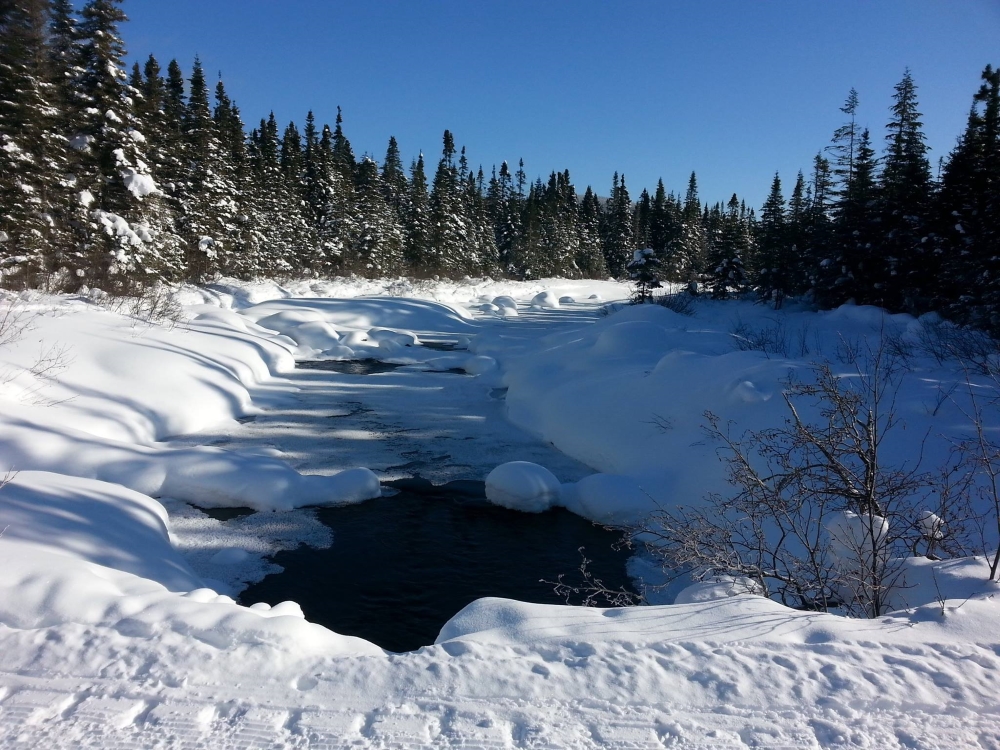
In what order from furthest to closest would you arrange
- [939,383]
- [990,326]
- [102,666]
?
A: 1. [990,326]
2. [939,383]
3. [102,666]

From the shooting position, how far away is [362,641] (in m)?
3.70

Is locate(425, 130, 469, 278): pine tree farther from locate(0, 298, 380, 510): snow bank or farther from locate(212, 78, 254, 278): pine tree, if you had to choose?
locate(0, 298, 380, 510): snow bank

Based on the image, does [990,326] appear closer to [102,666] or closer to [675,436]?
[675,436]

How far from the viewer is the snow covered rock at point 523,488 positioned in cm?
814

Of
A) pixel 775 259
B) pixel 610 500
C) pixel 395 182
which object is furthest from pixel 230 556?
pixel 395 182

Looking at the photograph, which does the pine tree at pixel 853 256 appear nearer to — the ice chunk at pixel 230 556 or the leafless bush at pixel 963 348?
the leafless bush at pixel 963 348

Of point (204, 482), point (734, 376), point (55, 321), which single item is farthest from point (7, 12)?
point (734, 376)

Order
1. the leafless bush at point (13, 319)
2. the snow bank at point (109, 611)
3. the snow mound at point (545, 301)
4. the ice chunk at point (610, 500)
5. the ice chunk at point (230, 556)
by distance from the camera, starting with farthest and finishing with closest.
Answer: the snow mound at point (545, 301) → the leafless bush at point (13, 319) → the ice chunk at point (610, 500) → the ice chunk at point (230, 556) → the snow bank at point (109, 611)

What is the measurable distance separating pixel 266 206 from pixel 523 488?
3342 centimetres

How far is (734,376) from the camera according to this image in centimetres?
973

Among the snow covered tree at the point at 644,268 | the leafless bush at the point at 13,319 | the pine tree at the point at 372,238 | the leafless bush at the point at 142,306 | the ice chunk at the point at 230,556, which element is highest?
the pine tree at the point at 372,238

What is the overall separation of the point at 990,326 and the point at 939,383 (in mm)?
8671

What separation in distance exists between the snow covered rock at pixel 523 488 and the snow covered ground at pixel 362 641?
44 millimetres

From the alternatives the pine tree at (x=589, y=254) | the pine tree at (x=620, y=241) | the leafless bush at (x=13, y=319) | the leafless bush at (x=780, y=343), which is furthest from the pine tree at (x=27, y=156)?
the pine tree at (x=620, y=241)
